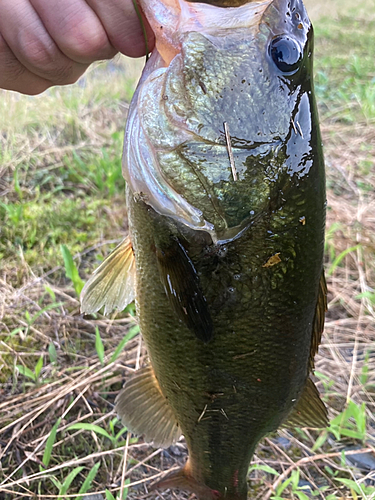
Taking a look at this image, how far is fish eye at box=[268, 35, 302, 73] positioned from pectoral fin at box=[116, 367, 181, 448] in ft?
3.97

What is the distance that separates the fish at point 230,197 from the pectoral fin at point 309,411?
14 cm

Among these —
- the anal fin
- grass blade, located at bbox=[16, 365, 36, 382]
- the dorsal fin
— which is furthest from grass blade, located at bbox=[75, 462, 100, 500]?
the dorsal fin

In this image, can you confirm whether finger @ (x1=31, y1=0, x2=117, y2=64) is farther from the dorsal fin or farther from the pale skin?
the dorsal fin

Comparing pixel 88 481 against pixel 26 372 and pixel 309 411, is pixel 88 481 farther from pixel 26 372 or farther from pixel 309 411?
pixel 309 411

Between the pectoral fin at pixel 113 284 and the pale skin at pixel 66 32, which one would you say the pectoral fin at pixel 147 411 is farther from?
the pale skin at pixel 66 32

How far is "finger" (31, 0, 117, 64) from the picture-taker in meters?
1.19

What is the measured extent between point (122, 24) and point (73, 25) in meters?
0.15

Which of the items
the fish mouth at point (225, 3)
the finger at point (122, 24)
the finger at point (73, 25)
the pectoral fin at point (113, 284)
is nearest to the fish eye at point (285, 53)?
the fish mouth at point (225, 3)

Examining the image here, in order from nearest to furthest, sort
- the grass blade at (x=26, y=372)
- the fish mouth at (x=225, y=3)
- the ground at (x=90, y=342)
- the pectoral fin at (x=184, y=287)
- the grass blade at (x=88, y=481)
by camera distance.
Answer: the fish mouth at (x=225, y=3)
the pectoral fin at (x=184, y=287)
the grass blade at (x=88, y=481)
the ground at (x=90, y=342)
the grass blade at (x=26, y=372)

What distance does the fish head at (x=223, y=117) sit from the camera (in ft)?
3.86

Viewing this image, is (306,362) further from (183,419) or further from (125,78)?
(125,78)

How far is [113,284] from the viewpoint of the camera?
4.98ft

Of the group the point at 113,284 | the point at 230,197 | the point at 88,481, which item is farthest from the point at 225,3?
the point at 88,481

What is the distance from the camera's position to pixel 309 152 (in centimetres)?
125
